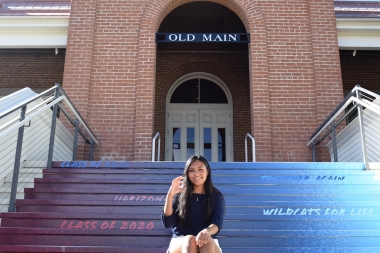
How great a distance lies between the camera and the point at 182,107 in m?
11.6

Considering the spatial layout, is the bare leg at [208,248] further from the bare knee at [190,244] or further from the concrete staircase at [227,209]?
the concrete staircase at [227,209]

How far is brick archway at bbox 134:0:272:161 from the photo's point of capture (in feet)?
25.6

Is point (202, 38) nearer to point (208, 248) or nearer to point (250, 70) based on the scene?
point (250, 70)

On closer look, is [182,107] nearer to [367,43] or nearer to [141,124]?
[141,124]

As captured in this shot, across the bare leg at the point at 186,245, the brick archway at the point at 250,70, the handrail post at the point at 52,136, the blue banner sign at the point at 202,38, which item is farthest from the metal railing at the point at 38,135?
the blue banner sign at the point at 202,38

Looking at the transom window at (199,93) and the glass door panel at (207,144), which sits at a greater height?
the transom window at (199,93)

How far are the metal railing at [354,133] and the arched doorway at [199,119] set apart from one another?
3865mm

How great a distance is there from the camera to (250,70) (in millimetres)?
8305

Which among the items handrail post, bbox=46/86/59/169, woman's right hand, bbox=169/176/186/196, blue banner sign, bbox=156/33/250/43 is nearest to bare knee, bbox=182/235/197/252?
woman's right hand, bbox=169/176/186/196

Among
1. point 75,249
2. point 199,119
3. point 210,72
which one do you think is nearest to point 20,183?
point 75,249

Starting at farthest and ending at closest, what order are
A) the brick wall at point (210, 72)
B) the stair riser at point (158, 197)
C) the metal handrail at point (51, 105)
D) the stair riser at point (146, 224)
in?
the brick wall at point (210, 72), the stair riser at point (158, 197), the metal handrail at point (51, 105), the stair riser at point (146, 224)

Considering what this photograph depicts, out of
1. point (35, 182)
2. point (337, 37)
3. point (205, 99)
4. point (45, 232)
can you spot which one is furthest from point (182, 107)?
point (45, 232)

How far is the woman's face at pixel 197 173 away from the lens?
318 cm

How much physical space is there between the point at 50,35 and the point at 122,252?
6.68 meters
